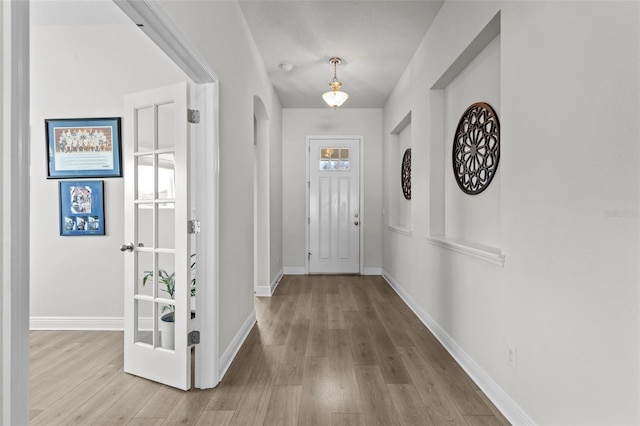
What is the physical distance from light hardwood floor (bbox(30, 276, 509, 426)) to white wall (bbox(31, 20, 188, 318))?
354mm

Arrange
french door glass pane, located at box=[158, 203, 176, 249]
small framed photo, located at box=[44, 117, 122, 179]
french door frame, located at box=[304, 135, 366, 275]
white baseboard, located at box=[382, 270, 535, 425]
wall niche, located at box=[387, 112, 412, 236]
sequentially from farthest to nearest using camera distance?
french door frame, located at box=[304, 135, 366, 275] < wall niche, located at box=[387, 112, 412, 236] < small framed photo, located at box=[44, 117, 122, 179] < french door glass pane, located at box=[158, 203, 176, 249] < white baseboard, located at box=[382, 270, 535, 425]

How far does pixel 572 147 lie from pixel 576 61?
0.33 meters

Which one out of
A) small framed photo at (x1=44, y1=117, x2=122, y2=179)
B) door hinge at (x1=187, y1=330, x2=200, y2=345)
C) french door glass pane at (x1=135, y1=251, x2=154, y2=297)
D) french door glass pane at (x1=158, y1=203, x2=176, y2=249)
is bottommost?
door hinge at (x1=187, y1=330, x2=200, y2=345)

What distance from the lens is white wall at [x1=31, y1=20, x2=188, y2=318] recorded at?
3262 millimetres

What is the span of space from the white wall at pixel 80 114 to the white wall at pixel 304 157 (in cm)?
284

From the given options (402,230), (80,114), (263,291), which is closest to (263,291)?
(263,291)

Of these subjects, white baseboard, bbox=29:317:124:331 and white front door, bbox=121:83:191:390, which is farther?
white baseboard, bbox=29:317:124:331

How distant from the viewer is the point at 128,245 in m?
2.38

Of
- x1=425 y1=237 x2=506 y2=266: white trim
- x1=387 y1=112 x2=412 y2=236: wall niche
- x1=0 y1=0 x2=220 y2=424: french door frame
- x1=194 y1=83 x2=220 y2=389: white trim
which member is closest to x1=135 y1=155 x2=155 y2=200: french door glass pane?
x1=194 y1=83 x2=220 y2=389: white trim

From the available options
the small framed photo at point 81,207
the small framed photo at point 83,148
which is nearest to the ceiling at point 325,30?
the small framed photo at point 83,148

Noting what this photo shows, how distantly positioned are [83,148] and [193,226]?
184 cm

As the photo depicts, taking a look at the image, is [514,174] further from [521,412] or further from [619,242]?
[521,412]

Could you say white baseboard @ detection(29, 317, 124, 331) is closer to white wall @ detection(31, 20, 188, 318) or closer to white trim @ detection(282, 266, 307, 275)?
white wall @ detection(31, 20, 188, 318)

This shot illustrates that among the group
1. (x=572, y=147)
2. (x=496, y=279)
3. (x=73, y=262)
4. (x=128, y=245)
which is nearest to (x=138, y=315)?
(x=128, y=245)
